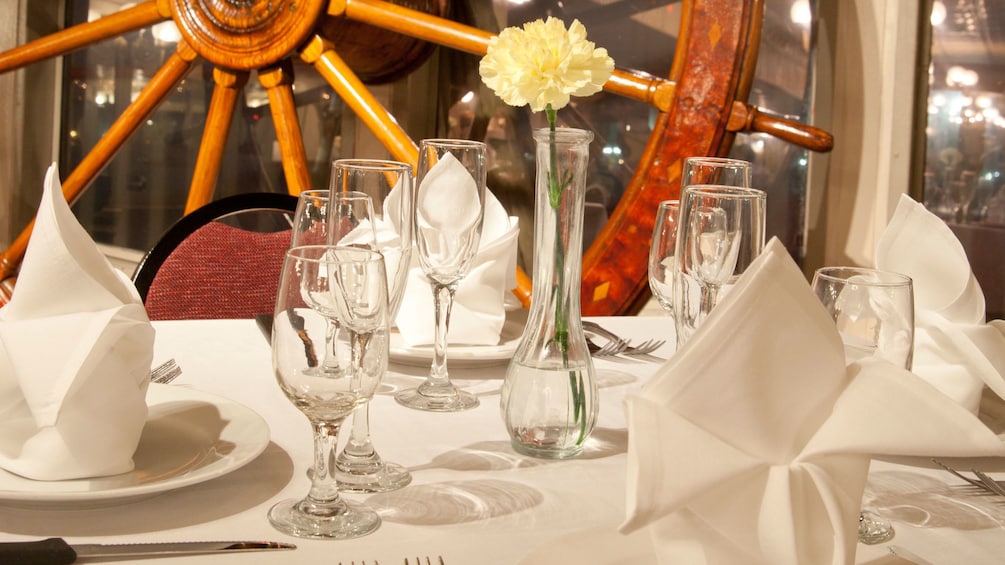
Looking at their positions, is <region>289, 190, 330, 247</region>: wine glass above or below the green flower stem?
above

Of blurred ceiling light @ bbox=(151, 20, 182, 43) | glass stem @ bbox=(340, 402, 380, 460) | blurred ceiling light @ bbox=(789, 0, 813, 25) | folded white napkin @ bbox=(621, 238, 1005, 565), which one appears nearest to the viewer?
folded white napkin @ bbox=(621, 238, 1005, 565)

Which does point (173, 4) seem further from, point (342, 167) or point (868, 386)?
point (868, 386)

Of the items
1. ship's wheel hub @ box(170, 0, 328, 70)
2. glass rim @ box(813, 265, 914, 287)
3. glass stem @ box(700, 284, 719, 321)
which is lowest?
glass stem @ box(700, 284, 719, 321)

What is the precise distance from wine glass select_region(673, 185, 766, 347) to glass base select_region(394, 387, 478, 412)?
163mm

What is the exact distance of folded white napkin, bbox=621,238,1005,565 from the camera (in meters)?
0.40

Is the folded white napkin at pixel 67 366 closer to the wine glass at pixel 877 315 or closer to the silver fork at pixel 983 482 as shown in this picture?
the wine glass at pixel 877 315

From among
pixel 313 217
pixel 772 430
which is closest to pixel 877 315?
pixel 772 430

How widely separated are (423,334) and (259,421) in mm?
241

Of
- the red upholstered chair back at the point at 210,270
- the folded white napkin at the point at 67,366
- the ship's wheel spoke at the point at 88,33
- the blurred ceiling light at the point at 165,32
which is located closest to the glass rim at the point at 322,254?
the folded white napkin at the point at 67,366

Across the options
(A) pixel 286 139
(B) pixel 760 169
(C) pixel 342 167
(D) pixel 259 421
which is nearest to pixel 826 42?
(B) pixel 760 169

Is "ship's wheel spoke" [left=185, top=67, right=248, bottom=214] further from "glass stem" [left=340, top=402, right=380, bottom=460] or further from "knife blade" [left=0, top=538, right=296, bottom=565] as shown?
"knife blade" [left=0, top=538, right=296, bottom=565]

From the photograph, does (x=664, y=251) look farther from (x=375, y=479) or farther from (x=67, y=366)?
(x=67, y=366)

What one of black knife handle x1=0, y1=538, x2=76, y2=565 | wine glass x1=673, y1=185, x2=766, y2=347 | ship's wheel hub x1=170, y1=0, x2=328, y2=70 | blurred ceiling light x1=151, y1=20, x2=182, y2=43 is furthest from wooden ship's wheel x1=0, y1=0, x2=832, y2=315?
black knife handle x1=0, y1=538, x2=76, y2=565

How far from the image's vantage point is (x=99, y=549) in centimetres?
47
